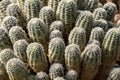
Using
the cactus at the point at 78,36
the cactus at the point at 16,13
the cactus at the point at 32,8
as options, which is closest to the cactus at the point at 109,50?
the cactus at the point at 78,36

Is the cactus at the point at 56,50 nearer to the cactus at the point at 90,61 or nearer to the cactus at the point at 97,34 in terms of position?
the cactus at the point at 90,61

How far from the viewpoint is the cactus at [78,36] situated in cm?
270

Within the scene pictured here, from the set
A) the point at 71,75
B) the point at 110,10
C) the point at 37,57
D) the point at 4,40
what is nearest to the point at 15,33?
the point at 4,40

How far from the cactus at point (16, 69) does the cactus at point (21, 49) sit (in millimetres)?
119

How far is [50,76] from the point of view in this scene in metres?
2.58

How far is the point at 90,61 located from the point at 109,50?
22 centimetres

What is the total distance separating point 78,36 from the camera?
271cm

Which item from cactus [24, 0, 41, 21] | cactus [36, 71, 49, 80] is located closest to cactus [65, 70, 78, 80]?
cactus [36, 71, 49, 80]

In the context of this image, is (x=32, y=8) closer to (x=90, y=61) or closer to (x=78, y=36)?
(x=78, y=36)

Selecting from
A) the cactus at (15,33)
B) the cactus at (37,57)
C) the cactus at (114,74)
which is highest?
the cactus at (15,33)

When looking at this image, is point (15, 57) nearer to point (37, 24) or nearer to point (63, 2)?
point (37, 24)

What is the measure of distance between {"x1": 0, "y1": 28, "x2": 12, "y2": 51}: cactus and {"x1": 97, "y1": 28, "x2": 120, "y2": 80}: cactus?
755 millimetres

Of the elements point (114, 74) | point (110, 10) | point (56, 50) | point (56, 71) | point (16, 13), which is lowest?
point (114, 74)

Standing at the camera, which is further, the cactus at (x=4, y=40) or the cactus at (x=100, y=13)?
the cactus at (x=100, y=13)
